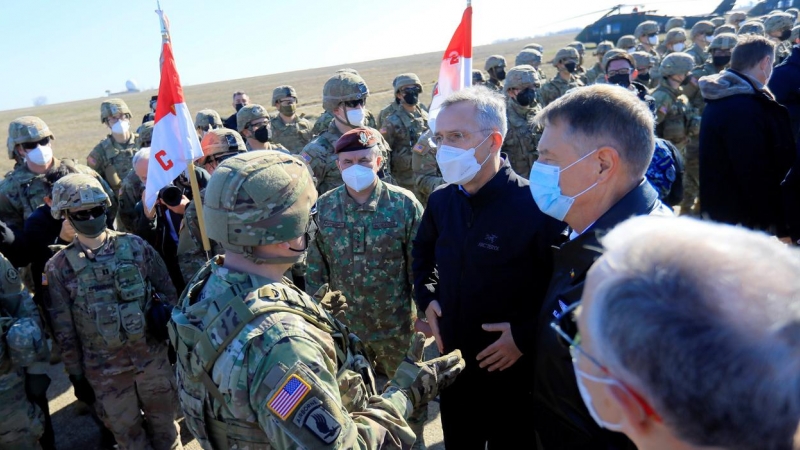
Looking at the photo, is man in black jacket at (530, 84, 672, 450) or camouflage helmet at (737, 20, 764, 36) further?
camouflage helmet at (737, 20, 764, 36)

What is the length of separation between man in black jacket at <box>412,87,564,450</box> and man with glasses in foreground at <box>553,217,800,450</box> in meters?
1.83

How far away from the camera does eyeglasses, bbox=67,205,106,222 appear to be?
152 inches

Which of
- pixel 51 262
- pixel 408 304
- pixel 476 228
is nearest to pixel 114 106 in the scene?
pixel 51 262

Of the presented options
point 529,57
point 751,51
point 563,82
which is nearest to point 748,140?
point 751,51

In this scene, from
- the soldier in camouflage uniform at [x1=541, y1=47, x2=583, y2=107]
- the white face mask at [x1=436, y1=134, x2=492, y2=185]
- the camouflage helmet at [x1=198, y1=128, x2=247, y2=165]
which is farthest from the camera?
the soldier in camouflage uniform at [x1=541, y1=47, x2=583, y2=107]

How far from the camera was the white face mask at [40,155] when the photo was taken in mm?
5633

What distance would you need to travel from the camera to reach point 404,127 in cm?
816

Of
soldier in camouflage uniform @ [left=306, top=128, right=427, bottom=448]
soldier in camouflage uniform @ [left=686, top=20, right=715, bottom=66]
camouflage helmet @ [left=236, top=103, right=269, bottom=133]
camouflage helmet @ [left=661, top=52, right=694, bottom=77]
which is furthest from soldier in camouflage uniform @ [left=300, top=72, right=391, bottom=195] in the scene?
soldier in camouflage uniform @ [left=686, top=20, right=715, bottom=66]

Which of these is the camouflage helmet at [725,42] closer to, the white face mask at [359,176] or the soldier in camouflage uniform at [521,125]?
the soldier in camouflage uniform at [521,125]

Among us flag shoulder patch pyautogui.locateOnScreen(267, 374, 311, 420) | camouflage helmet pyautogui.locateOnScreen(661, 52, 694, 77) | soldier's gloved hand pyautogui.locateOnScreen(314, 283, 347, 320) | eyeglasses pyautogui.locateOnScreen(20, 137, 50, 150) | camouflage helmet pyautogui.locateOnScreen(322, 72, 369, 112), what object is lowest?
soldier's gloved hand pyautogui.locateOnScreen(314, 283, 347, 320)

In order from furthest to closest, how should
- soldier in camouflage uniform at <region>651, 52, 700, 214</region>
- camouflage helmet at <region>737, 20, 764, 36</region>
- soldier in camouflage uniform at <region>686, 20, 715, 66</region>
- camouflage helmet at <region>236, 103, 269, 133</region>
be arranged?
soldier in camouflage uniform at <region>686, 20, 715, 66</region> → camouflage helmet at <region>737, 20, 764, 36</region> → soldier in camouflage uniform at <region>651, 52, 700, 214</region> → camouflage helmet at <region>236, 103, 269, 133</region>

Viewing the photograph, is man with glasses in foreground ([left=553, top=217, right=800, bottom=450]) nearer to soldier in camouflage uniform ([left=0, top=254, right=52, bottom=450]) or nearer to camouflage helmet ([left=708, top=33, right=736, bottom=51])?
soldier in camouflage uniform ([left=0, top=254, right=52, bottom=450])

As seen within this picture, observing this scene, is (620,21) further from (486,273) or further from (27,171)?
(486,273)

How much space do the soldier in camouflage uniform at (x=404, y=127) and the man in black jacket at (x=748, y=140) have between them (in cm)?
429
